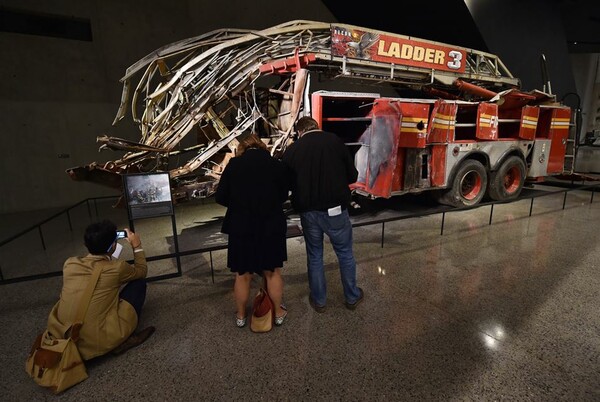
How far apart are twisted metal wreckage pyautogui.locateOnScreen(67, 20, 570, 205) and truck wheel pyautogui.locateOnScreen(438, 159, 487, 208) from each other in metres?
0.02

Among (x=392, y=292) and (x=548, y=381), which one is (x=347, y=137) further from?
(x=548, y=381)

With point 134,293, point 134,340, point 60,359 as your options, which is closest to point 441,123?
point 134,293

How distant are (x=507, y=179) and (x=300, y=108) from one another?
5.27 meters

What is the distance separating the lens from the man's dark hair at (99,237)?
2.10 metres

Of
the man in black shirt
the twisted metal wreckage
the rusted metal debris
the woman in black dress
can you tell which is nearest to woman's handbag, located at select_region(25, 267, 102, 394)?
the woman in black dress

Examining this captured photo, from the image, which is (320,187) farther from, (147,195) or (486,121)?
(486,121)

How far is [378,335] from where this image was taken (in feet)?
8.32

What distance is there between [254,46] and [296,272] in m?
4.06

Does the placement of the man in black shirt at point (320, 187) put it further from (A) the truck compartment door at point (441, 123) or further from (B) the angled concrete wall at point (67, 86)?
(B) the angled concrete wall at point (67, 86)

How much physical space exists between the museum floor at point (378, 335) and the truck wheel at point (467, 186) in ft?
6.05

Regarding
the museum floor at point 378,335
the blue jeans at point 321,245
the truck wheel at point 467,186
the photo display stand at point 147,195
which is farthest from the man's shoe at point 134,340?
the truck wheel at point 467,186

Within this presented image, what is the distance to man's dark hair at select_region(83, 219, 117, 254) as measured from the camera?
82.8 inches

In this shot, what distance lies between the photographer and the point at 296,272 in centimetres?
374

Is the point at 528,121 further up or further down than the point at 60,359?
further up
